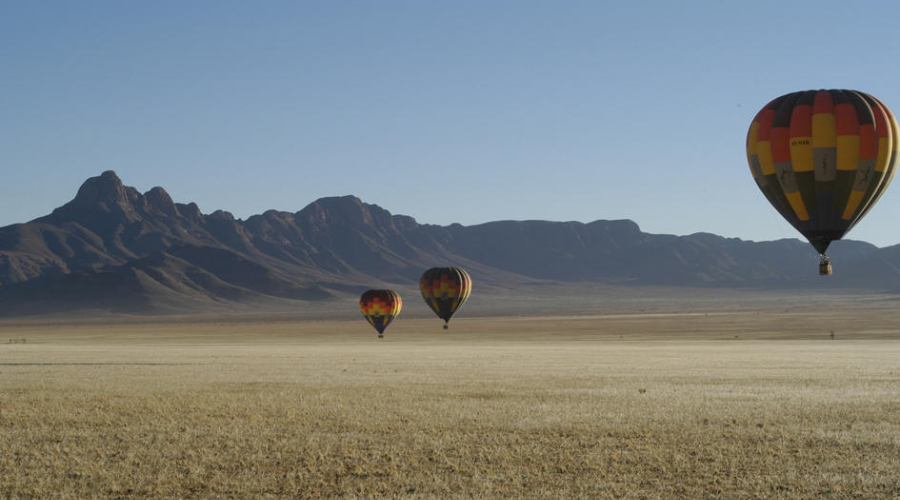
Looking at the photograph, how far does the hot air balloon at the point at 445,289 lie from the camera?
3071 inches

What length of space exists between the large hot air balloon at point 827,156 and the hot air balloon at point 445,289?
45.3m

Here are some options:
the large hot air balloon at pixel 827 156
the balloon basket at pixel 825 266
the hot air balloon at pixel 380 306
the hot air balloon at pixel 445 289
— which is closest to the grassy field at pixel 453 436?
the balloon basket at pixel 825 266

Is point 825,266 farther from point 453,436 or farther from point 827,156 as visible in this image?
point 453,436

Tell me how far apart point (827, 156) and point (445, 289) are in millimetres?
47224

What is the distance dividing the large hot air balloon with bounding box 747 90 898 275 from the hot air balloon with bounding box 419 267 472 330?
45277 millimetres

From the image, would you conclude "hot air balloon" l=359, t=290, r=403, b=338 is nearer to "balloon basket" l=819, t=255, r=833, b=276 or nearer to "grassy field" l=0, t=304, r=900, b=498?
"balloon basket" l=819, t=255, r=833, b=276

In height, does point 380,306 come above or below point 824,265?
below

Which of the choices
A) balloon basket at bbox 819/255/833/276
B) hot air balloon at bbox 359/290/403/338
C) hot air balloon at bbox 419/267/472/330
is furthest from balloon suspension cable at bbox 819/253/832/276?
hot air balloon at bbox 359/290/403/338

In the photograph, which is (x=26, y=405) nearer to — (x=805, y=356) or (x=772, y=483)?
(x=772, y=483)

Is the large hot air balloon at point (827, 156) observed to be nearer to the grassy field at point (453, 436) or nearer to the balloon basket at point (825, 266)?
the balloon basket at point (825, 266)

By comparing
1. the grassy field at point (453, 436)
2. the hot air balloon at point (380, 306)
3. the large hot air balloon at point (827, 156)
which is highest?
the large hot air balloon at point (827, 156)

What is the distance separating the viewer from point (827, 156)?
107ft

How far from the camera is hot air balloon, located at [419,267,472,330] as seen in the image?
256 ft

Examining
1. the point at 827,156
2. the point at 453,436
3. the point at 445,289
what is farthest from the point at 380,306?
the point at 453,436
